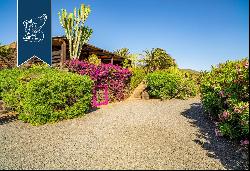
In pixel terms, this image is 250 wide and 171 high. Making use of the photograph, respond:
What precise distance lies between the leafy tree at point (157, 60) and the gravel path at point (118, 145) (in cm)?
1601

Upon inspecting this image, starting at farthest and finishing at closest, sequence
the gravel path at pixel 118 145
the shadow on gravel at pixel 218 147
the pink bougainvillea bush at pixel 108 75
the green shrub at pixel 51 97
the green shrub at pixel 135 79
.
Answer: the green shrub at pixel 135 79
the pink bougainvillea bush at pixel 108 75
the green shrub at pixel 51 97
the shadow on gravel at pixel 218 147
the gravel path at pixel 118 145

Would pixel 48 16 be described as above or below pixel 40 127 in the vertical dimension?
above

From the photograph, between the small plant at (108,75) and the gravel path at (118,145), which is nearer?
the gravel path at (118,145)

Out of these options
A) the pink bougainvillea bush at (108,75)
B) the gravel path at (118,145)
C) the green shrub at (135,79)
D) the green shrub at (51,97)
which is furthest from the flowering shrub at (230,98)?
the green shrub at (135,79)

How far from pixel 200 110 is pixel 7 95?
8.41 metres

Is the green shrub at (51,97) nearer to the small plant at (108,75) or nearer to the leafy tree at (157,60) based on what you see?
the small plant at (108,75)

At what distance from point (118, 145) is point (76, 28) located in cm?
1595

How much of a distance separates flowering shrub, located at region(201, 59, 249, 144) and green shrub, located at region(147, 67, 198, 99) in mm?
6508

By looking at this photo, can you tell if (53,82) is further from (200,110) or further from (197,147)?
(200,110)

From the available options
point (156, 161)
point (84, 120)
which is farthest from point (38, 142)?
point (156, 161)

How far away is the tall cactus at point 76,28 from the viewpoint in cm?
2173

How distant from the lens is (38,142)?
8.36m

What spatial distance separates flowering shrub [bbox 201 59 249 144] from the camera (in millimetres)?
7093

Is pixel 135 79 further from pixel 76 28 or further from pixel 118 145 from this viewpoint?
pixel 118 145
